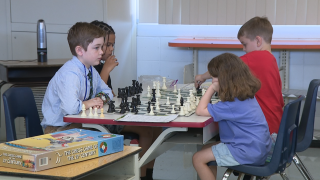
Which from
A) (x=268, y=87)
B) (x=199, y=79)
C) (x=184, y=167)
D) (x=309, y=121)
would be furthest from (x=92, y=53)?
(x=184, y=167)

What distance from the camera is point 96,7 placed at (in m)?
4.50

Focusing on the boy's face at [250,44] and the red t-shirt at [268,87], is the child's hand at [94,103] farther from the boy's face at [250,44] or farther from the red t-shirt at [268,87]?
the boy's face at [250,44]

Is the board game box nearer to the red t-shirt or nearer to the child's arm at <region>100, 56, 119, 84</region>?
the red t-shirt

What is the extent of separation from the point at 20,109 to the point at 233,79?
1166mm

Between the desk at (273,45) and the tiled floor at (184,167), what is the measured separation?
105 cm

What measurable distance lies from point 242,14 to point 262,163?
10.4 ft

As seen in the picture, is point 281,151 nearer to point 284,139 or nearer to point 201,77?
point 284,139

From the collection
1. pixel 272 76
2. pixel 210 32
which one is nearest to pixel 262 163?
pixel 272 76

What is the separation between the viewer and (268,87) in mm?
2527

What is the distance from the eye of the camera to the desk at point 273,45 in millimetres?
4383

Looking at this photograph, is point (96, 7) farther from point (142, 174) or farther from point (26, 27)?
point (142, 174)

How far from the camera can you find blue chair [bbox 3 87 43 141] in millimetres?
2189

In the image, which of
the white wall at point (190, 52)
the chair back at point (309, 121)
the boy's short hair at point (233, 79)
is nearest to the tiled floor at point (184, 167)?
the chair back at point (309, 121)

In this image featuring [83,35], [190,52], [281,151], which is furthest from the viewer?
[190,52]
